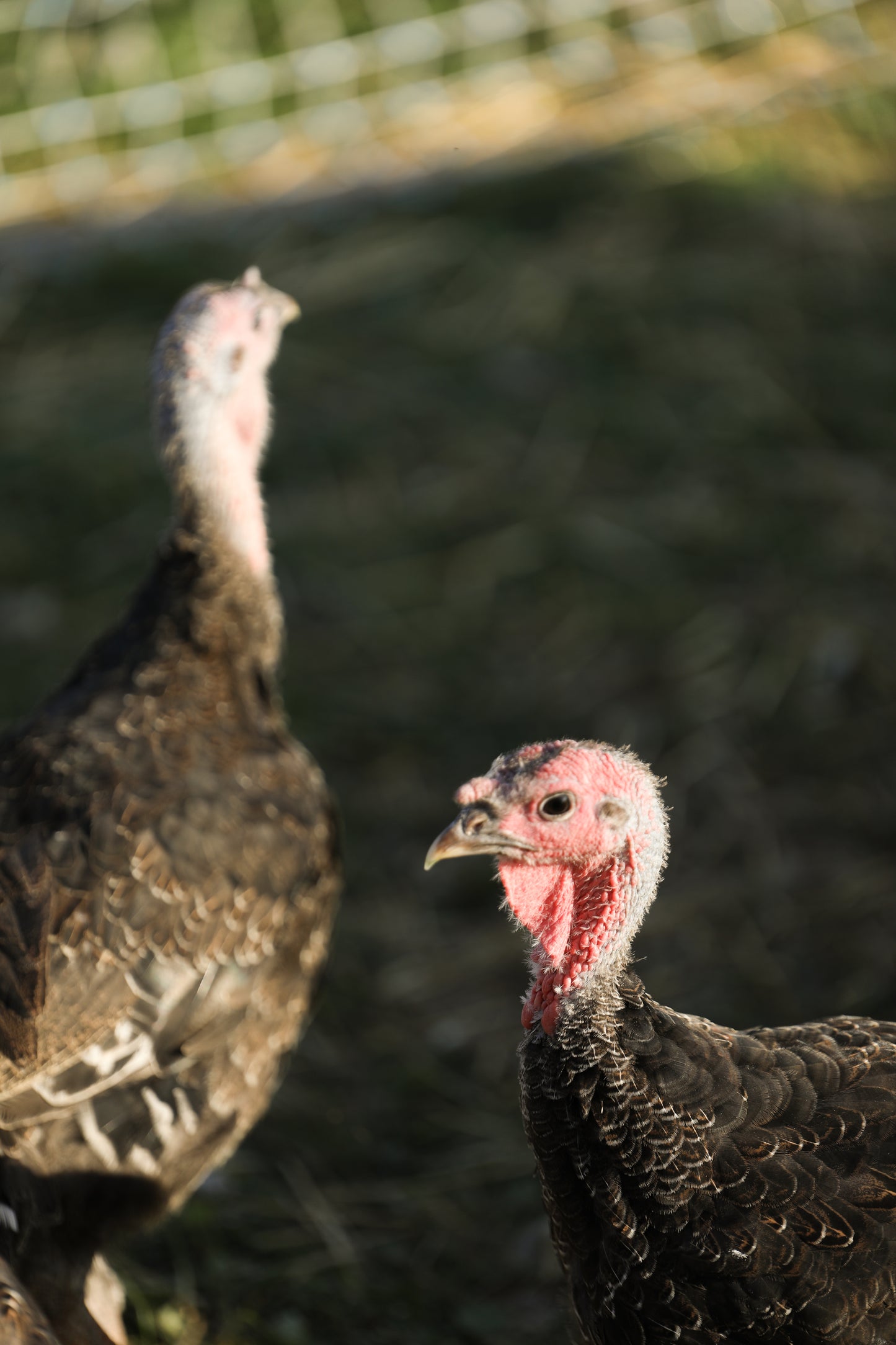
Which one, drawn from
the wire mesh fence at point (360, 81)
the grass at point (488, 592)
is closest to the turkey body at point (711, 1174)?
the grass at point (488, 592)

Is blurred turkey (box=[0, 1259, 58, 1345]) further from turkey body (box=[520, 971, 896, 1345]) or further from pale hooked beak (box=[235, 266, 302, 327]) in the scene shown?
pale hooked beak (box=[235, 266, 302, 327])

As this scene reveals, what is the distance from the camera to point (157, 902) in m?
2.96

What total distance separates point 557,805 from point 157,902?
45.5 inches

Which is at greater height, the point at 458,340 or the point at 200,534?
the point at 458,340

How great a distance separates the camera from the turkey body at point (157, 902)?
281 cm

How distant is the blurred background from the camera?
377 cm

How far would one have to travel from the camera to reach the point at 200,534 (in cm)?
360

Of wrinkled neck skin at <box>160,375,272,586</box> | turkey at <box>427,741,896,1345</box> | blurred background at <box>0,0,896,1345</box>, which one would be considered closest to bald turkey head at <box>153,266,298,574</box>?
wrinkled neck skin at <box>160,375,272,586</box>

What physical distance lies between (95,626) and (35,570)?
0.51m

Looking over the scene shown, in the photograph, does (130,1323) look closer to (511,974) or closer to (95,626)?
(511,974)

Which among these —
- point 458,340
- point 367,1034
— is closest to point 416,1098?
point 367,1034

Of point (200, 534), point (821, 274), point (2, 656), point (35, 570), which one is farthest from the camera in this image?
point (821, 274)

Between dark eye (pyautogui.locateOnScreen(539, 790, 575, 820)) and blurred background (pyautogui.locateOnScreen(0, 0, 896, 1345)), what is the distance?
1.42m

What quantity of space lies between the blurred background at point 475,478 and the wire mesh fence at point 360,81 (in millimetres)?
25
